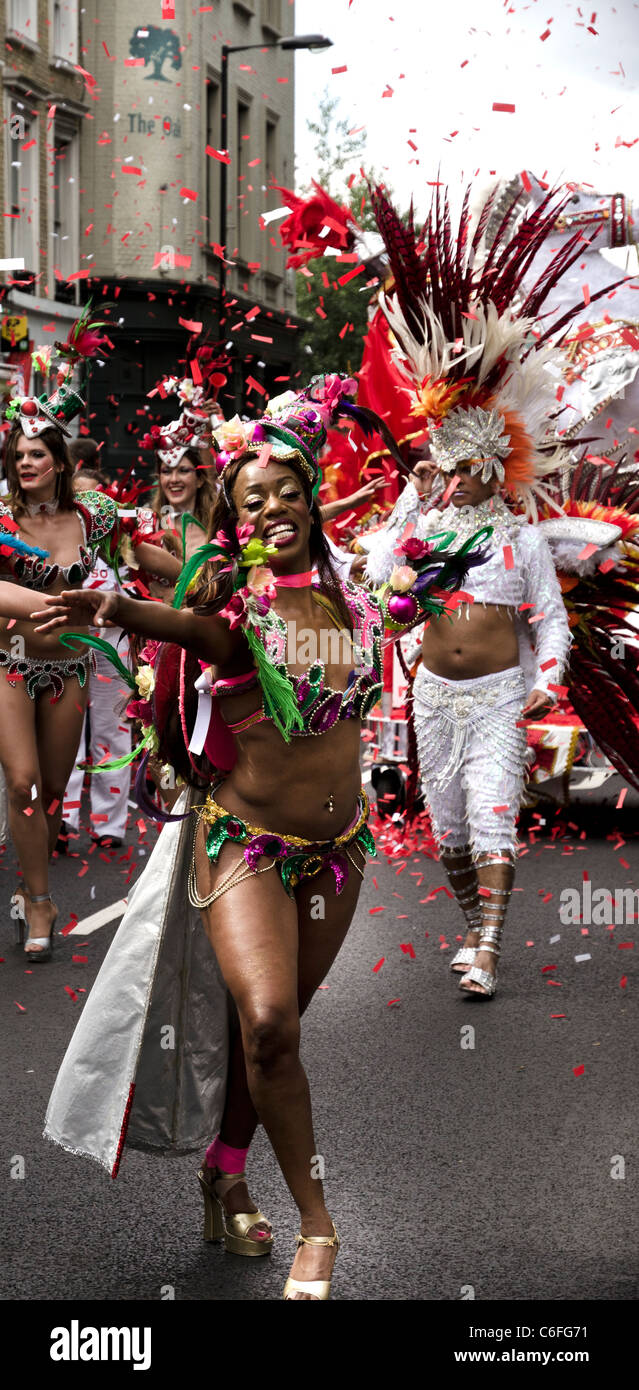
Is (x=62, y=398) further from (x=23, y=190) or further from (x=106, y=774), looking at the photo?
(x=23, y=190)

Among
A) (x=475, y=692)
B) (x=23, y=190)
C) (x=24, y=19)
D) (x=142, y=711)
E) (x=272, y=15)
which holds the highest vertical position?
(x=272, y=15)

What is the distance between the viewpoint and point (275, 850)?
12.2ft

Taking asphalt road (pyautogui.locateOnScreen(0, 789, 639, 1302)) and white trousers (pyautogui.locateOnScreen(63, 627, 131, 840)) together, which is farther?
white trousers (pyautogui.locateOnScreen(63, 627, 131, 840))

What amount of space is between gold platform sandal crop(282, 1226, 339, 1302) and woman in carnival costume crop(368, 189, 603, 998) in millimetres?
2852

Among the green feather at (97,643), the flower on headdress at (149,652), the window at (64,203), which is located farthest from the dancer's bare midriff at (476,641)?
the window at (64,203)

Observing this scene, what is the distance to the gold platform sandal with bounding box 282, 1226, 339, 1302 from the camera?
3.55m

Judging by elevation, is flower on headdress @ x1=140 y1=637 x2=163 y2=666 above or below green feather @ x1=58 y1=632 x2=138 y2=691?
below

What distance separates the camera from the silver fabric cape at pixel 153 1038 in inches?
152

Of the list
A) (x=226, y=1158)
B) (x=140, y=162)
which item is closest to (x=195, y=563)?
(x=226, y=1158)

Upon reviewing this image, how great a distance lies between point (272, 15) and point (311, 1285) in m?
30.4

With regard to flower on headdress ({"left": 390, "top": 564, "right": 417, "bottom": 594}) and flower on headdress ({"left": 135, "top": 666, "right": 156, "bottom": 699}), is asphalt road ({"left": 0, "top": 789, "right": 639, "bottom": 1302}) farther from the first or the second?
flower on headdress ({"left": 390, "top": 564, "right": 417, "bottom": 594})

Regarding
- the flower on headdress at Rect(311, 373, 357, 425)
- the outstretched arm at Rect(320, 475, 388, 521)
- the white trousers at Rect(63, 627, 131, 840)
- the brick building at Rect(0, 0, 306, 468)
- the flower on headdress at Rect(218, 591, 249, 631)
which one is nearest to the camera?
the flower on headdress at Rect(218, 591, 249, 631)

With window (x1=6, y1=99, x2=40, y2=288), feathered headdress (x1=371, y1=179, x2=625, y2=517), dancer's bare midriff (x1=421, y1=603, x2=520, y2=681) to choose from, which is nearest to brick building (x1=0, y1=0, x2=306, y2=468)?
window (x1=6, y1=99, x2=40, y2=288)

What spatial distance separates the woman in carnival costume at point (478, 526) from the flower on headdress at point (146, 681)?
2.58 m
